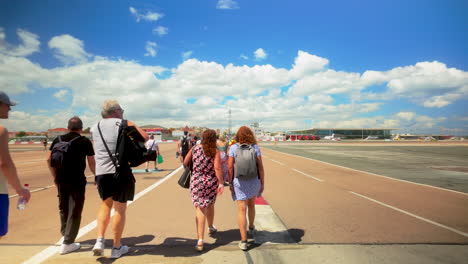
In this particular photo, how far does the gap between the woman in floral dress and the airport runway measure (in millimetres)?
554

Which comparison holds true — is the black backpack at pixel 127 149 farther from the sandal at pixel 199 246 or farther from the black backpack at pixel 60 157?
the sandal at pixel 199 246

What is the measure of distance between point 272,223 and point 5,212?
3.89 metres

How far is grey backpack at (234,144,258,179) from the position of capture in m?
3.68

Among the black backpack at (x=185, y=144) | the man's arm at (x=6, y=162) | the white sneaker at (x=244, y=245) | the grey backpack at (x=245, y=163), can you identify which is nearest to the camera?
the man's arm at (x=6, y=162)

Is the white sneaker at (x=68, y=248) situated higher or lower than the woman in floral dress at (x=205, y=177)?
lower

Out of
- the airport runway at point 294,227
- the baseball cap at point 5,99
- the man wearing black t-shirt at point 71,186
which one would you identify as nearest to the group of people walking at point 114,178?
the man wearing black t-shirt at point 71,186

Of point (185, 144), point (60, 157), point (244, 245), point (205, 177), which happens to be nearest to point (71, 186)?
point (60, 157)

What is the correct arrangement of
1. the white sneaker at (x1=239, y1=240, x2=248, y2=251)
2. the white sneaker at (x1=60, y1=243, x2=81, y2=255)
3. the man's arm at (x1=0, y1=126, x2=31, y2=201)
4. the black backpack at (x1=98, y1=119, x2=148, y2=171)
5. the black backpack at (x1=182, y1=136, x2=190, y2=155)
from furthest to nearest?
the black backpack at (x1=182, y1=136, x2=190, y2=155) → the white sneaker at (x1=239, y1=240, x2=248, y2=251) → the white sneaker at (x1=60, y1=243, x2=81, y2=255) → the black backpack at (x1=98, y1=119, x2=148, y2=171) → the man's arm at (x1=0, y1=126, x2=31, y2=201)

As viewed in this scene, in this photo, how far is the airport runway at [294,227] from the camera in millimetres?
3432

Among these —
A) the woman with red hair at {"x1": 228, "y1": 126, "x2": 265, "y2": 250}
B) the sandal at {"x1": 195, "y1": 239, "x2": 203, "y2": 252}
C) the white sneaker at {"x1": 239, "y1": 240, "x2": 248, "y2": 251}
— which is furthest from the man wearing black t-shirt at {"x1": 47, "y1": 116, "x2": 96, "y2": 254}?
the white sneaker at {"x1": 239, "y1": 240, "x2": 248, "y2": 251}

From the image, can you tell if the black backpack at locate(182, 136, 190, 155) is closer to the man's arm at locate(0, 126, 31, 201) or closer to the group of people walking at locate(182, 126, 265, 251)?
the group of people walking at locate(182, 126, 265, 251)

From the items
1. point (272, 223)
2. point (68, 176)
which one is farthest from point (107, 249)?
point (272, 223)

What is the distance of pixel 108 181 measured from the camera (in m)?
3.25

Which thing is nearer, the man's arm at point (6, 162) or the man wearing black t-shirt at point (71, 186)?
the man's arm at point (6, 162)
